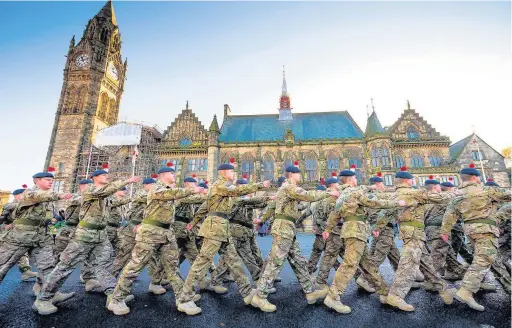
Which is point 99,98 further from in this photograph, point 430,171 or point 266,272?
point 430,171

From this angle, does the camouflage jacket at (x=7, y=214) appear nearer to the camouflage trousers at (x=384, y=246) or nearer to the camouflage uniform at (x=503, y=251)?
the camouflage trousers at (x=384, y=246)

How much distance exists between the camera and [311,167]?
2989cm

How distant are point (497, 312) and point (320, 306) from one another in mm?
2998

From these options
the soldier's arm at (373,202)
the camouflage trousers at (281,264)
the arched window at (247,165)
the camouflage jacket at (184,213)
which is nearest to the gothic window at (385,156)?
the arched window at (247,165)

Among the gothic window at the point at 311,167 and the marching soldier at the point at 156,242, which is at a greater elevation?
the gothic window at the point at 311,167

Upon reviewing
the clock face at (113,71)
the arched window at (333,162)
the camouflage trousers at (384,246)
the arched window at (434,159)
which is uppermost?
the clock face at (113,71)

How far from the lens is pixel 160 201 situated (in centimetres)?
501

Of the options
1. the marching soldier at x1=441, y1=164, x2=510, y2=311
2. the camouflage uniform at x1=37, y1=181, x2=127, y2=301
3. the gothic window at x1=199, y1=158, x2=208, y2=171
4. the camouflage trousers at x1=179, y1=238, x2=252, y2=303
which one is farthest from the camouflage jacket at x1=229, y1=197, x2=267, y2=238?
the gothic window at x1=199, y1=158, x2=208, y2=171

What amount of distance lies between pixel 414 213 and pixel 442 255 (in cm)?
205

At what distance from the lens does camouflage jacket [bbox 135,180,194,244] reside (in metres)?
4.70

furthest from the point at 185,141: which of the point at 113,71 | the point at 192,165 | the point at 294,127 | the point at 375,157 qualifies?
the point at 375,157

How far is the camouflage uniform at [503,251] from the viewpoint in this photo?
5117mm

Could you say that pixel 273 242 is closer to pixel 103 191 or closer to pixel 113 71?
pixel 103 191

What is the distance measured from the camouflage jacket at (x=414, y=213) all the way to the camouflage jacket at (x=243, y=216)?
3.17m
